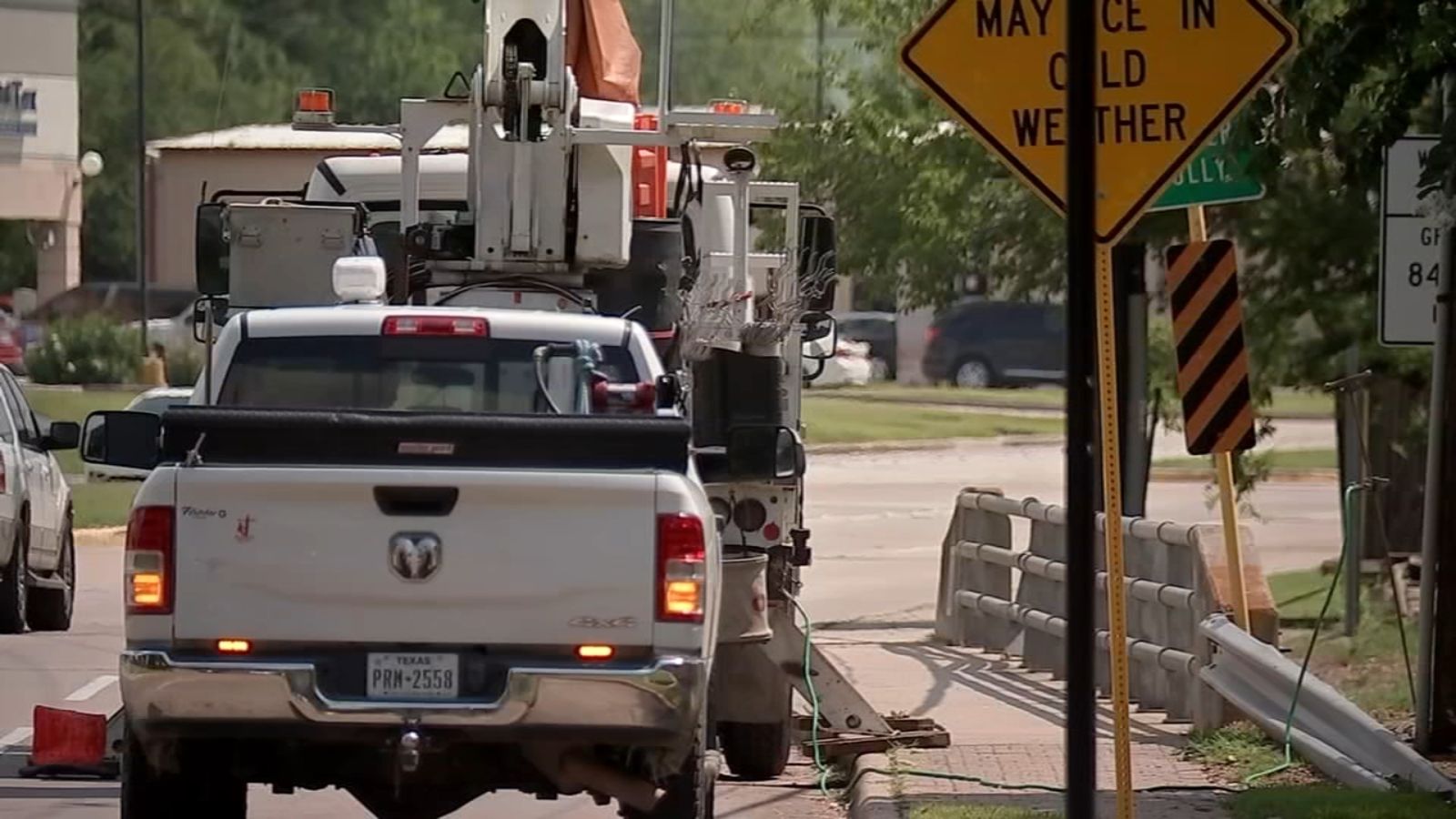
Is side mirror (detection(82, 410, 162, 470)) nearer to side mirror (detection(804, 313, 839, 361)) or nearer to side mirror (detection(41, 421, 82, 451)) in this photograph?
side mirror (detection(804, 313, 839, 361))

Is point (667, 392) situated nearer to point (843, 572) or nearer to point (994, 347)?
point (843, 572)

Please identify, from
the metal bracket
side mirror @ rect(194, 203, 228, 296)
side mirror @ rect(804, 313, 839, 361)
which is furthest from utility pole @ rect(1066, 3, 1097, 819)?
side mirror @ rect(804, 313, 839, 361)

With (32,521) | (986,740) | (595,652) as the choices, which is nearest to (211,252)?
(986,740)

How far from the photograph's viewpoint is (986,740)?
40.5 ft

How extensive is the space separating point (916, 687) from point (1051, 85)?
289 inches

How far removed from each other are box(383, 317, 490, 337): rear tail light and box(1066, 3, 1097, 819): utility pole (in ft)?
10.7

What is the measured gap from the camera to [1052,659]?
15344 millimetres

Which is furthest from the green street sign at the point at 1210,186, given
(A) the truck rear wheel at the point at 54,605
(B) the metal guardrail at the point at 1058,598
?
(A) the truck rear wheel at the point at 54,605

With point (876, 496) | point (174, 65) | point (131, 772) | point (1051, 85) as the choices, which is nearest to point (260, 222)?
point (131, 772)

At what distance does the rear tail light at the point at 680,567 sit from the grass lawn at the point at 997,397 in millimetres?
40895

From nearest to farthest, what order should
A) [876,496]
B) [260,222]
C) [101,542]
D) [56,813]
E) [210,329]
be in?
[56,813], [210,329], [260,222], [101,542], [876,496]

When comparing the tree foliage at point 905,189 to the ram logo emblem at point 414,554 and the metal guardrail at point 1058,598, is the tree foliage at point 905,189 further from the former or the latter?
the ram logo emblem at point 414,554

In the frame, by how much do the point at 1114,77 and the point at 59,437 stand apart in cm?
1141

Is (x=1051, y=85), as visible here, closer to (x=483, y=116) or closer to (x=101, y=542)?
(x=483, y=116)
